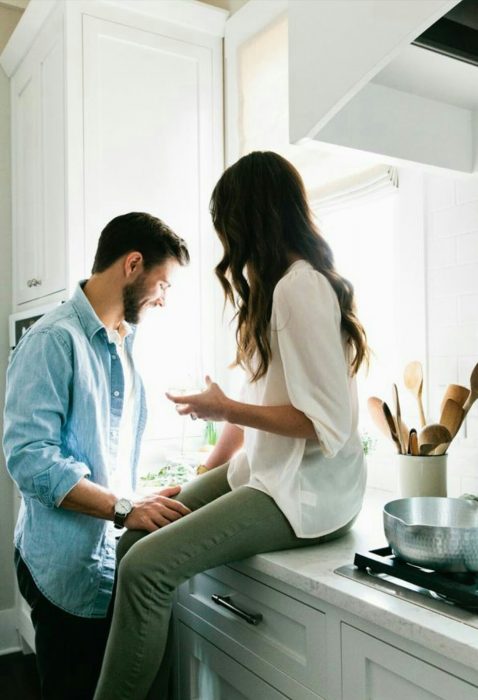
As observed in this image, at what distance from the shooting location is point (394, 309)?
2.07 m

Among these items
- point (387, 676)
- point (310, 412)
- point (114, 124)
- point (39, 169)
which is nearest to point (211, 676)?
point (387, 676)

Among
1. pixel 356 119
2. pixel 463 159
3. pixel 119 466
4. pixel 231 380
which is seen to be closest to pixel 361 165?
pixel 463 159

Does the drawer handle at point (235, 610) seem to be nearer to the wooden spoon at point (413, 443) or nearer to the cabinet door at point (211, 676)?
the cabinet door at point (211, 676)

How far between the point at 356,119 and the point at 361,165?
614 mm

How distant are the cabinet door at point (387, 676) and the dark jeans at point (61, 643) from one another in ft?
2.47

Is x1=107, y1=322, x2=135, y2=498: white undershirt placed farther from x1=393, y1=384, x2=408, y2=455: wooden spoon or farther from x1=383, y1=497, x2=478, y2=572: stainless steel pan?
x1=383, y1=497, x2=478, y2=572: stainless steel pan

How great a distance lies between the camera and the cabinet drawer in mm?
1212

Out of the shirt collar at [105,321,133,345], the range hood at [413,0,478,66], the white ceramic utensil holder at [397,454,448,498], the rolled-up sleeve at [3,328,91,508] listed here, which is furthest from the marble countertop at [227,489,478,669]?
the range hood at [413,0,478,66]

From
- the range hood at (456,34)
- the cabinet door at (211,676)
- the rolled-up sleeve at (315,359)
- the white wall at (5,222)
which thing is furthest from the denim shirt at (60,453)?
the white wall at (5,222)

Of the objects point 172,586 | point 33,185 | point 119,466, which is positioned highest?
point 33,185

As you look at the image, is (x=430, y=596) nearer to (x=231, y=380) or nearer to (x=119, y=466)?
(x=119, y=466)

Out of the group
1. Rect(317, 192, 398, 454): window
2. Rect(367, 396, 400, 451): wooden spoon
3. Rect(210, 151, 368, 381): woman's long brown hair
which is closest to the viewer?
Rect(210, 151, 368, 381): woman's long brown hair

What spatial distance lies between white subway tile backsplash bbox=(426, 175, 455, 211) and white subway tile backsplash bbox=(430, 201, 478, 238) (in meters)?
0.02

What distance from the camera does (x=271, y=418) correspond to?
1.31 metres
